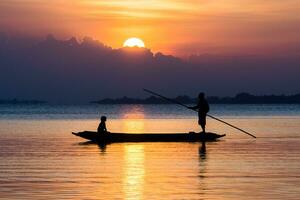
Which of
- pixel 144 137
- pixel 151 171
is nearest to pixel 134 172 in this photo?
pixel 151 171

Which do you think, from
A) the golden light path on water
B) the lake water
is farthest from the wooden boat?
the golden light path on water

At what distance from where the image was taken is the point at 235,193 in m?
16.3

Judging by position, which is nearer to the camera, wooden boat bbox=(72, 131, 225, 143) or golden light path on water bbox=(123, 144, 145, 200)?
golden light path on water bbox=(123, 144, 145, 200)

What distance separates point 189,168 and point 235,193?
520 cm

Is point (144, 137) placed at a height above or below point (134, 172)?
above

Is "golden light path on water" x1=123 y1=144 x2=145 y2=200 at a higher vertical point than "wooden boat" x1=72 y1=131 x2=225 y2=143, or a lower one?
lower

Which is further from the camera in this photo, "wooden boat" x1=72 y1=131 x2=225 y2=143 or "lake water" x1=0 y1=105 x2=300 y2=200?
"wooden boat" x1=72 y1=131 x2=225 y2=143

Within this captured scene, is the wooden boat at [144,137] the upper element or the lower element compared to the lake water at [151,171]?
upper

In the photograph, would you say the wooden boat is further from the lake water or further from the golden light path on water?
the golden light path on water

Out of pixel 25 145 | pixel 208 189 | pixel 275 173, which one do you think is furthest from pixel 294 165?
pixel 25 145

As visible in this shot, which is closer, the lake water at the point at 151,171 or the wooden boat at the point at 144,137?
the lake water at the point at 151,171

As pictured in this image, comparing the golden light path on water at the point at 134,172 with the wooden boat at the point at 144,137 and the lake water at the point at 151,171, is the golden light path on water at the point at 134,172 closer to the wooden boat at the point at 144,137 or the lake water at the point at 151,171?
the lake water at the point at 151,171

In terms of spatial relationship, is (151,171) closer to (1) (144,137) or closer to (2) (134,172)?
(2) (134,172)

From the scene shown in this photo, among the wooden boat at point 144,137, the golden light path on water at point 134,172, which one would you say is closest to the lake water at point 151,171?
the golden light path on water at point 134,172
